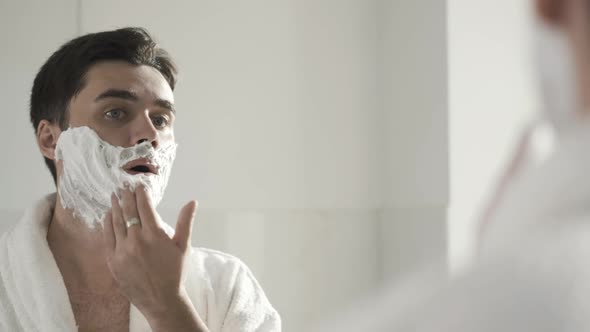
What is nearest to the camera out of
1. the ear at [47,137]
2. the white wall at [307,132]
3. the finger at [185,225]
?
the finger at [185,225]

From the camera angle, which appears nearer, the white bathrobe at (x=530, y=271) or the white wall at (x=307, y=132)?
A: the white bathrobe at (x=530, y=271)

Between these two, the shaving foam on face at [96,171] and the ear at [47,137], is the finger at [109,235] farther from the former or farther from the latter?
the ear at [47,137]

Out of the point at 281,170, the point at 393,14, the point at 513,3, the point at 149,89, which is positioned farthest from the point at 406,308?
the point at 393,14

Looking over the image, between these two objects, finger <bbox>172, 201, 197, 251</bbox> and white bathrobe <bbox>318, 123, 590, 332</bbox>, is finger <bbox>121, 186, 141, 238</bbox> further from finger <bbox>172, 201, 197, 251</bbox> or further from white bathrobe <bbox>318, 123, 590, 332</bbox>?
white bathrobe <bbox>318, 123, 590, 332</bbox>

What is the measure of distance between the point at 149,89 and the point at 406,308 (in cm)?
96

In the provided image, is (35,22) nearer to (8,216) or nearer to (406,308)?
(8,216)

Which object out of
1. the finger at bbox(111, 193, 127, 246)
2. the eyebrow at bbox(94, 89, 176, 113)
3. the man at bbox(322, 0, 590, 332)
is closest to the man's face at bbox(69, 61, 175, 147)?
the eyebrow at bbox(94, 89, 176, 113)

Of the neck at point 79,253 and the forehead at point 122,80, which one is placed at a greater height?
the forehead at point 122,80

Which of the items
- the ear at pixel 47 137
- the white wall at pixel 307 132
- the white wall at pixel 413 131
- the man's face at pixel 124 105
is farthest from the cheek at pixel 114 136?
the white wall at pixel 413 131

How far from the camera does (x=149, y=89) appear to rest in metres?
1.07

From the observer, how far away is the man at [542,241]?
0.45ft

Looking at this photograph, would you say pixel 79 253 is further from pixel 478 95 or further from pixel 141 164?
pixel 478 95

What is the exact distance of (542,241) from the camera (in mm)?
142

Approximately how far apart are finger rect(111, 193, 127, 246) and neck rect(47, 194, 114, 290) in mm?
208
